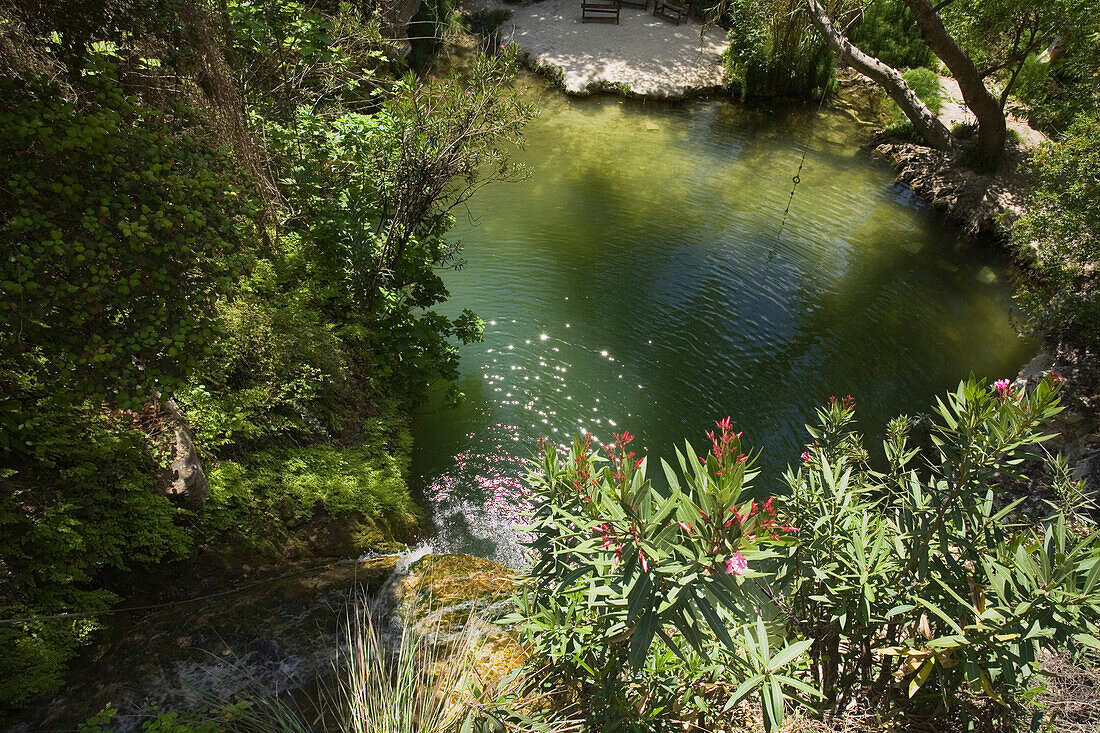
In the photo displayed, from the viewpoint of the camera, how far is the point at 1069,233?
6.29m

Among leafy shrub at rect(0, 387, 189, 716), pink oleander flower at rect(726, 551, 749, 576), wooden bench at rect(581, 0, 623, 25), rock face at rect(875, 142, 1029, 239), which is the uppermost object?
wooden bench at rect(581, 0, 623, 25)

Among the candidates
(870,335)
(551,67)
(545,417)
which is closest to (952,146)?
(870,335)

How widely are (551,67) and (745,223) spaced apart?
7.17m

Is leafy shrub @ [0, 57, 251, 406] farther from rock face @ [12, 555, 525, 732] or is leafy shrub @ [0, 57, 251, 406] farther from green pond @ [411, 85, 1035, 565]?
green pond @ [411, 85, 1035, 565]

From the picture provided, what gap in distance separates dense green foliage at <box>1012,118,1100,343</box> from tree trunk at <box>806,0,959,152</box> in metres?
4.90

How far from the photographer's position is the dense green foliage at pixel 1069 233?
6.10 metres

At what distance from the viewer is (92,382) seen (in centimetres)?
275

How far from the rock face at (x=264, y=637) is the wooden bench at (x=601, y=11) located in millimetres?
15940

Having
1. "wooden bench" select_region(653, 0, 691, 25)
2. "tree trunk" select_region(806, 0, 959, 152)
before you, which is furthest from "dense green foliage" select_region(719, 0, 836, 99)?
"wooden bench" select_region(653, 0, 691, 25)

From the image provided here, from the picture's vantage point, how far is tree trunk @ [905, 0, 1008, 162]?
915 centimetres

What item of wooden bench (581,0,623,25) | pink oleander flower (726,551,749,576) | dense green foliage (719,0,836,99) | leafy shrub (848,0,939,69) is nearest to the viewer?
pink oleander flower (726,551,749,576)

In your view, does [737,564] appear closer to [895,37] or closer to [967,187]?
[967,187]

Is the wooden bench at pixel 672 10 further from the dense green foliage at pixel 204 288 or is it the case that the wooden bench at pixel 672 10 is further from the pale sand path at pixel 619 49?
the dense green foliage at pixel 204 288

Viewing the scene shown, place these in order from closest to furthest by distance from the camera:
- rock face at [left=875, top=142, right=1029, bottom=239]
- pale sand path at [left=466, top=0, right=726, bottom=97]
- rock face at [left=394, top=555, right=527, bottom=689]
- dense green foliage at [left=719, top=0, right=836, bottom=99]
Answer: rock face at [left=394, top=555, right=527, bottom=689] → rock face at [left=875, top=142, right=1029, bottom=239] → dense green foliage at [left=719, top=0, right=836, bottom=99] → pale sand path at [left=466, top=0, right=726, bottom=97]
